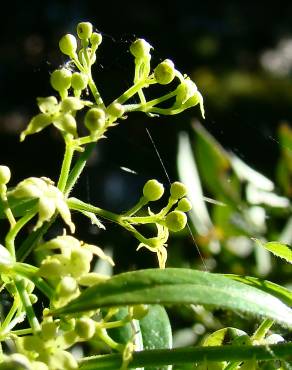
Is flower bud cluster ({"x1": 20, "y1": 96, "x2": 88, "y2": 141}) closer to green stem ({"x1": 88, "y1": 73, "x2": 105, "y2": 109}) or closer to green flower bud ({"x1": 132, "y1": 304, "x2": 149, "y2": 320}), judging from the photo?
green stem ({"x1": 88, "y1": 73, "x2": 105, "y2": 109})

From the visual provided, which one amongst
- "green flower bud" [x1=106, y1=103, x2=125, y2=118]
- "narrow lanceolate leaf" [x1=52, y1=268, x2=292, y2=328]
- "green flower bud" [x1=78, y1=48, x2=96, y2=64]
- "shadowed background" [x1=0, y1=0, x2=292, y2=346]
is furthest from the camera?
"shadowed background" [x1=0, y1=0, x2=292, y2=346]

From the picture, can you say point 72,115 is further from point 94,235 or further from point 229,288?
point 94,235

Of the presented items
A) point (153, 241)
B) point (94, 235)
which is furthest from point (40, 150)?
point (153, 241)

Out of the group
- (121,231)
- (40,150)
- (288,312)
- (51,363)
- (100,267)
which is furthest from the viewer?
(40,150)

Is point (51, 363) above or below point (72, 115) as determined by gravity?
below

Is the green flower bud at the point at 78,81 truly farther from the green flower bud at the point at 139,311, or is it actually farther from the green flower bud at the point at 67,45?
the green flower bud at the point at 139,311

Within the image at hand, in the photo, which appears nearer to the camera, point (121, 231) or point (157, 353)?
point (157, 353)

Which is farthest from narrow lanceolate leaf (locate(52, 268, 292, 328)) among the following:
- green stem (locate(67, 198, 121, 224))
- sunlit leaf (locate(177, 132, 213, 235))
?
sunlit leaf (locate(177, 132, 213, 235))
